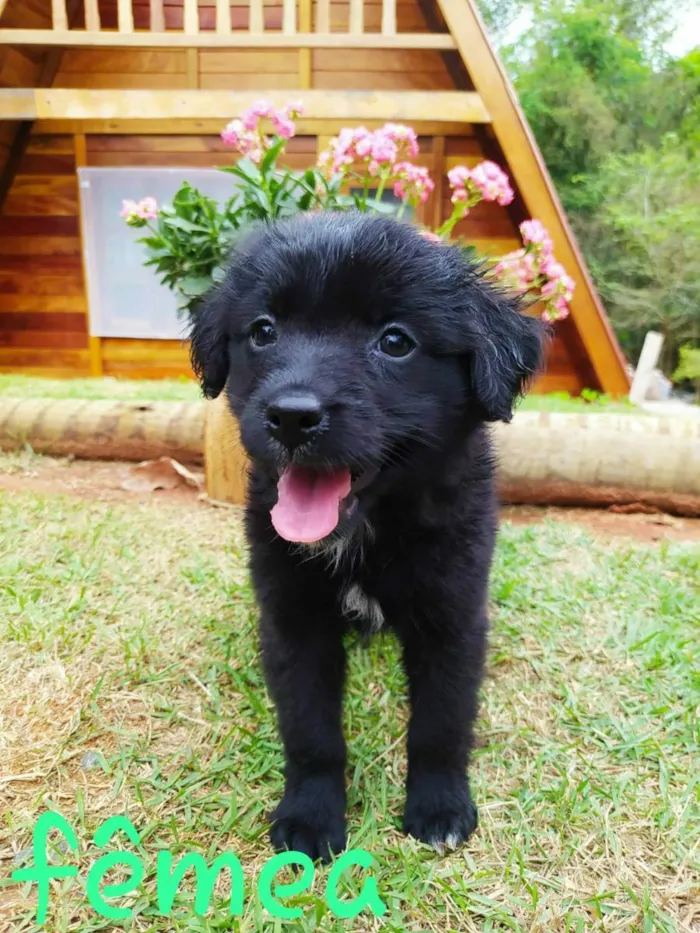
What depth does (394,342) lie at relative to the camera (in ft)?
4.55

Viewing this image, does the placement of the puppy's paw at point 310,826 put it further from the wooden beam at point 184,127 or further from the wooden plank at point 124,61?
→ the wooden plank at point 124,61

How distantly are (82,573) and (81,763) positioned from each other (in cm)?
108

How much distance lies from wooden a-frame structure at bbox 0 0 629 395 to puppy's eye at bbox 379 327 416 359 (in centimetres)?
518

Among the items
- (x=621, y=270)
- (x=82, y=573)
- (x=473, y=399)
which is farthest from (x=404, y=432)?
(x=621, y=270)

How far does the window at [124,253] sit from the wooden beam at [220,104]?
3.33ft

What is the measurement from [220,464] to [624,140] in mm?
9694

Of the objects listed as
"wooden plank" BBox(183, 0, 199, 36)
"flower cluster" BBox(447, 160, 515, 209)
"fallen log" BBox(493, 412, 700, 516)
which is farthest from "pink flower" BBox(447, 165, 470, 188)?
"wooden plank" BBox(183, 0, 199, 36)

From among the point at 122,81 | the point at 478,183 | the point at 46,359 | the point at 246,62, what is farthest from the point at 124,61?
the point at 478,183

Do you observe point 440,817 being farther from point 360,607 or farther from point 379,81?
point 379,81

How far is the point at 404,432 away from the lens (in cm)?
136

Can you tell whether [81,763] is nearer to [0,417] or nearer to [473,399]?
[473,399]

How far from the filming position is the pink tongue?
130cm

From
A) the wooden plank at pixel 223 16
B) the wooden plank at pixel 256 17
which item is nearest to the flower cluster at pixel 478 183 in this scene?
the wooden plank at pixel 256 17

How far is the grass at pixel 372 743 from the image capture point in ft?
4.53
